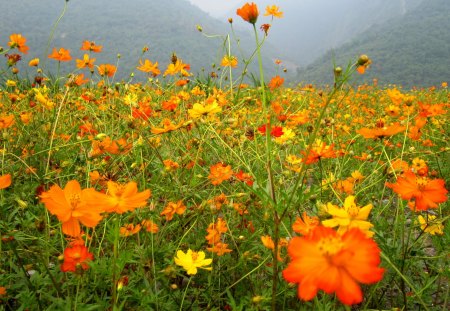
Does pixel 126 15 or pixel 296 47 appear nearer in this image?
pixel 126 15

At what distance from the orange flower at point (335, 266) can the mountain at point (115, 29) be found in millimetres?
38411

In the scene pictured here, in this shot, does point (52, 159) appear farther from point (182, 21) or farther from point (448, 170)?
point (182, 21)

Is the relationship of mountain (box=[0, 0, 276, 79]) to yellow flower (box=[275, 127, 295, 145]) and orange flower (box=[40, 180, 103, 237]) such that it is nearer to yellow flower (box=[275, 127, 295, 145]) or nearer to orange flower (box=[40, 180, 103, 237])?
yellow flower (box=[275, 127, 295, 145])

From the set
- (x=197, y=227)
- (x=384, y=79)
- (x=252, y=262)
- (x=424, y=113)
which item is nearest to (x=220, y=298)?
(x=252, y=262)

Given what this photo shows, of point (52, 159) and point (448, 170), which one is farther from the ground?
point (52, 159)

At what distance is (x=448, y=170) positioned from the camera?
194 centimetres

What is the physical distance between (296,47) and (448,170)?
107366mm

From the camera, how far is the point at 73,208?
26.9 inches

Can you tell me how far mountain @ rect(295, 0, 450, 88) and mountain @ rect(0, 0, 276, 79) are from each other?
13.1m

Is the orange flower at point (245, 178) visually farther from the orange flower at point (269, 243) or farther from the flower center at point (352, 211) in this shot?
the flower center at point (352, 211)

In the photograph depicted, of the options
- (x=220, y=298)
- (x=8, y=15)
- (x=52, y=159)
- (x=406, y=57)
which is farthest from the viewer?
(x=8, y=15)

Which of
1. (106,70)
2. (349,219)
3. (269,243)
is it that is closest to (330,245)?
(349,219)

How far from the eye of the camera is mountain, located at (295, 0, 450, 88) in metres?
27.5

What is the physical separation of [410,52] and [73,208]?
125ft
